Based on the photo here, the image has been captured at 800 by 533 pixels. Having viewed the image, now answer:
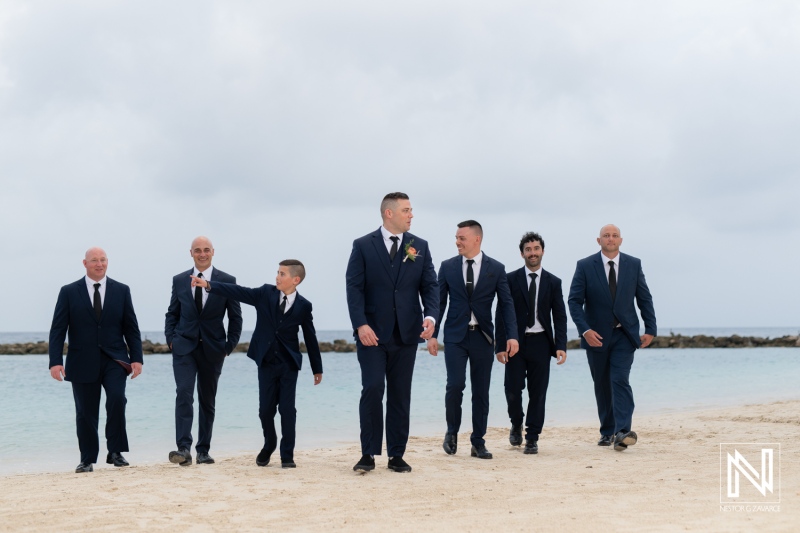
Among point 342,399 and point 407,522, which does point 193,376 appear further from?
point 342,399

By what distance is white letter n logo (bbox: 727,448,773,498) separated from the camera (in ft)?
17.9

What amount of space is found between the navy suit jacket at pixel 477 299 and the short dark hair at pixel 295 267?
1283mm

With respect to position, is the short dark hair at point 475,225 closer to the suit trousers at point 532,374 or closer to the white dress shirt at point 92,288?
the suit trousers at point 532,374

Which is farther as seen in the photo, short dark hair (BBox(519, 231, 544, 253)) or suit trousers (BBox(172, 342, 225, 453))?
short dark hair (BBox(519, 231, 544, 253))

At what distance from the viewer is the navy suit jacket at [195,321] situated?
716cm

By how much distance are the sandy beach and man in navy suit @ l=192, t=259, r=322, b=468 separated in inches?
14.1

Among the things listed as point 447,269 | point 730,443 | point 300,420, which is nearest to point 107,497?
point 447,269

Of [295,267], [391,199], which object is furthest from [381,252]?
[295,267]

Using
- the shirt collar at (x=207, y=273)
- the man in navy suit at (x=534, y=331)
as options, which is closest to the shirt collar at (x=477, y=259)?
the man in navy suit at (x=534, y=331)

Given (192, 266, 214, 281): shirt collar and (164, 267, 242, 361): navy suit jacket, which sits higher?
(192, 266, 214, 281): shirt collar

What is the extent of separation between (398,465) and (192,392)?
2.01 metres

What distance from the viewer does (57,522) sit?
4723mm

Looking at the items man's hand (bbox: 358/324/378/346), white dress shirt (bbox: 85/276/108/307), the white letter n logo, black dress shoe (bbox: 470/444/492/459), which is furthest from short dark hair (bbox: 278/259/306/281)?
the white letter n logo

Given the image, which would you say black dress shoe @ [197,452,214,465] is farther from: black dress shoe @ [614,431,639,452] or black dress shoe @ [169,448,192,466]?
black dress shoe @ [614,431,639,452]
